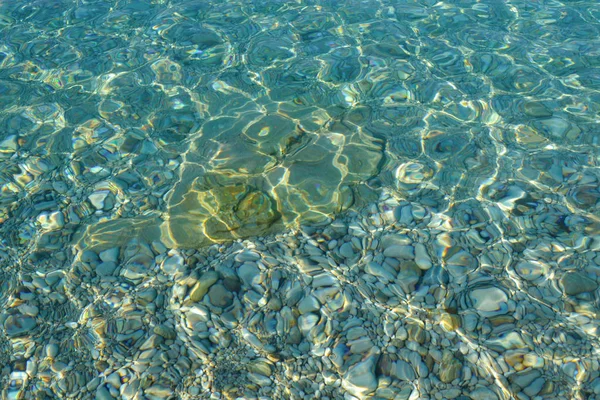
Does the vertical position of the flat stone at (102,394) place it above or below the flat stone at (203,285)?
below

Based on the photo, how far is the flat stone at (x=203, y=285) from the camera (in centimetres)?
425

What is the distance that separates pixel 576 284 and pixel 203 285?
3.09 metres

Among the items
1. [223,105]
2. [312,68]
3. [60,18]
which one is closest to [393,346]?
[223,105]

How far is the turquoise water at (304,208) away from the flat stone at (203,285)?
0.05 ft

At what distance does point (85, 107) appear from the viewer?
6.15 metres

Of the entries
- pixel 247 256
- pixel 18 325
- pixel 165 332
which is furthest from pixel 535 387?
pixel 18 325

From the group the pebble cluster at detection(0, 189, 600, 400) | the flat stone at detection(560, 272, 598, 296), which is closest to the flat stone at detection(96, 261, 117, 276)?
the pebble cluster at detection(0, 189, 600, 400)

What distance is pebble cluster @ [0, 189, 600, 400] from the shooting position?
370cm

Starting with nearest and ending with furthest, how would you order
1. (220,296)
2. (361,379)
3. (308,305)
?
1. (361,379)
2. (308,305)
3. (220,296)

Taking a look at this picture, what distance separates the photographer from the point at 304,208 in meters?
4.91

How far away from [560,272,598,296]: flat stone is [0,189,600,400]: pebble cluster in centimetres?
1

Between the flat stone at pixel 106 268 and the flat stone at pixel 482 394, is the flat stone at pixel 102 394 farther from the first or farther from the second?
the flat stone at pixel 482 394

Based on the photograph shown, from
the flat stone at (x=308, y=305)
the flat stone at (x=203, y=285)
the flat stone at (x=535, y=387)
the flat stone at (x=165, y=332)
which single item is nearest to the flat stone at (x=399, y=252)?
the flat stone at (x=308, y=305)

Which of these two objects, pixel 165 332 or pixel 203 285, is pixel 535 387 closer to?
pixel 203 285
